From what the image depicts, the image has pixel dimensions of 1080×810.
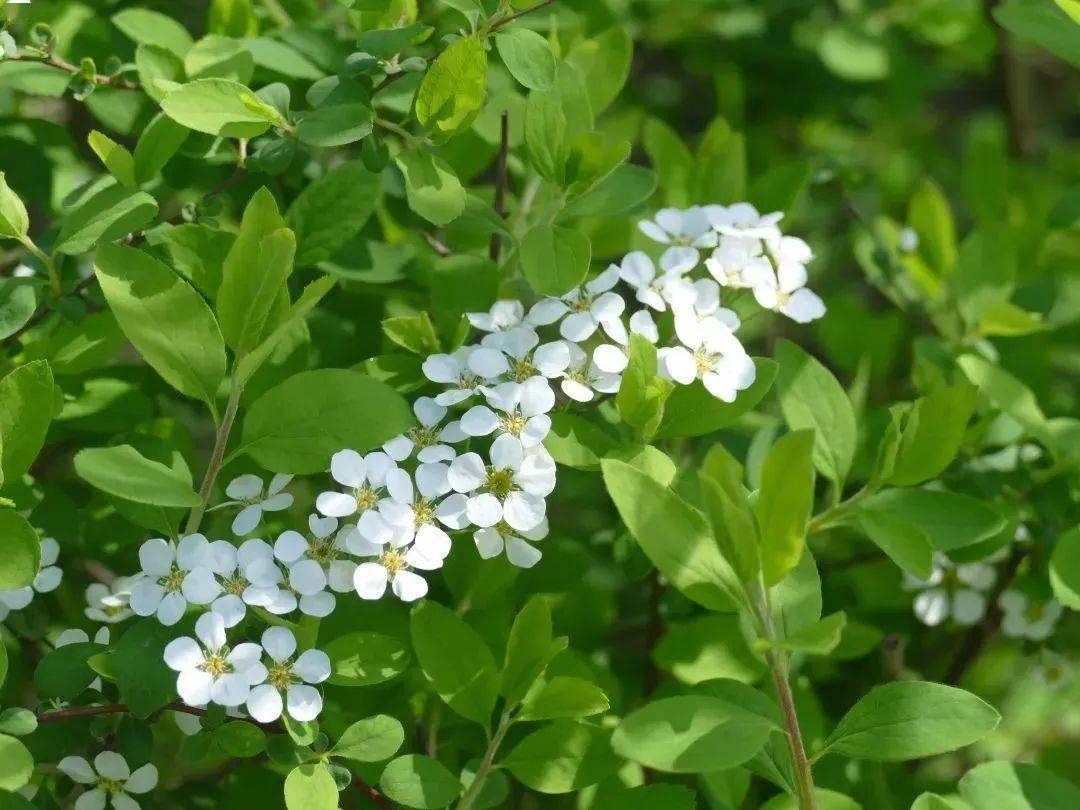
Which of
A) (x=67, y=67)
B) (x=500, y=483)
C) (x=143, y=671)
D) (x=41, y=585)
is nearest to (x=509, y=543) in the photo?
(x=500, y=483)

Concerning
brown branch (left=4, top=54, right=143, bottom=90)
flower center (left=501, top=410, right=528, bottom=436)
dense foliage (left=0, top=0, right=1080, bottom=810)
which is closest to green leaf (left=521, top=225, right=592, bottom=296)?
dense foliage (left=0, top=0, right=1080, bottom=810)

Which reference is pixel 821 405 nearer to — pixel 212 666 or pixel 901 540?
pixel 901 540

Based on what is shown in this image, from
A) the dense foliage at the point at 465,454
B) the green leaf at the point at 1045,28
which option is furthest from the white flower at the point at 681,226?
the green leaf at the point at 1045,28

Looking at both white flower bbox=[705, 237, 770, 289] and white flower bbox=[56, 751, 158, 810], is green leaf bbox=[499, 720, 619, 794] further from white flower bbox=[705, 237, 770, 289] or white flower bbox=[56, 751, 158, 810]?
white flower bbox=[705, 237, 770, 289]

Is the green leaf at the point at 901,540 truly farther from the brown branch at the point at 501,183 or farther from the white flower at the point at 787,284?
the brown branch at the point at 501,183

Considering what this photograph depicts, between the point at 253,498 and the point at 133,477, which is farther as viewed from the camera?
the point at 253,498
